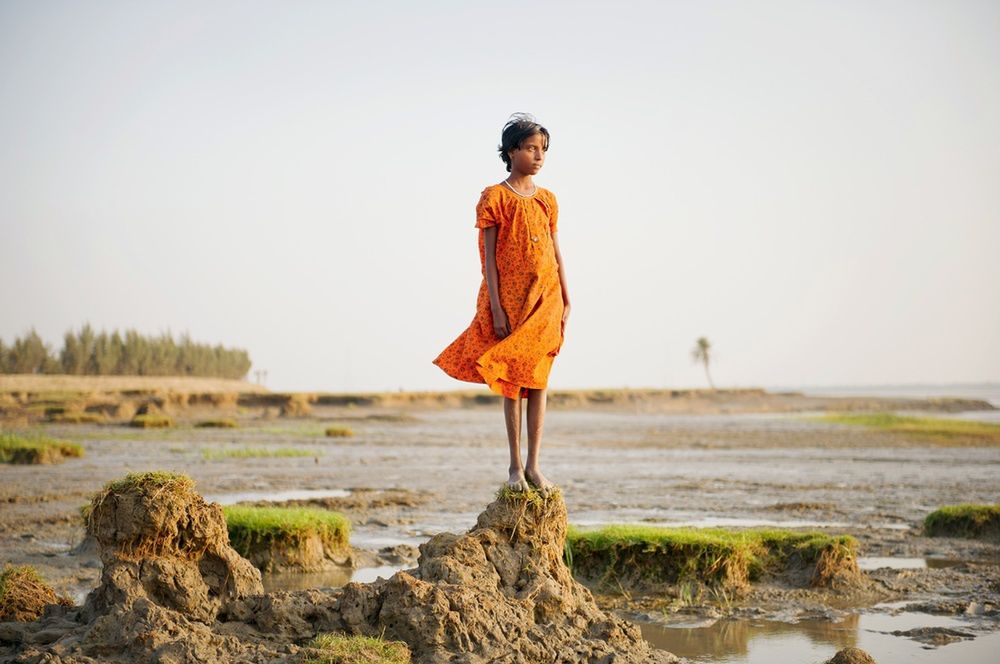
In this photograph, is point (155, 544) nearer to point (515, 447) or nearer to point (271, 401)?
point (515, 447)

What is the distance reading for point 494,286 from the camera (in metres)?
6.93

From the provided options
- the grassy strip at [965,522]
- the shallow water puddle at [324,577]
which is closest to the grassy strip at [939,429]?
the grassy strip at [965,522]

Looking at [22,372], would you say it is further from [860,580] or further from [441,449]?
[860,580]

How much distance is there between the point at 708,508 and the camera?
57.1 feet

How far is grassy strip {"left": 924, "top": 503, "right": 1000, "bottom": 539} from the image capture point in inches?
553

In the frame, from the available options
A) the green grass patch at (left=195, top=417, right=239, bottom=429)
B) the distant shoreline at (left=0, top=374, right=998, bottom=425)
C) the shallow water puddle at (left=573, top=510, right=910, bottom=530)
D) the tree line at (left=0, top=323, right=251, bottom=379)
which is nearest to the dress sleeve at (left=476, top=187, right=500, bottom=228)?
the shallow water puddle at (left=573, top=510, right=910, bottom=530)

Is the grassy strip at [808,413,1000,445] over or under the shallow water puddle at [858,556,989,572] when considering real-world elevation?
over

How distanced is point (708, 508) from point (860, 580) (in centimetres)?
684

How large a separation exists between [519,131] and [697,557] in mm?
5258

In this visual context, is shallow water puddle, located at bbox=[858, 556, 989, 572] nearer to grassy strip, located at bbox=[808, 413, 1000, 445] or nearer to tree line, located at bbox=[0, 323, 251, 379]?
grassy strip, located at bbox=[808, 413, 1000, 445]

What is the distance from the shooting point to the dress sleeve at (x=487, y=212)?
6961 millimetres

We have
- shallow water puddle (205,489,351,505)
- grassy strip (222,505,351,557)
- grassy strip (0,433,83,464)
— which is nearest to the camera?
grassy strip (222,505,351,557)

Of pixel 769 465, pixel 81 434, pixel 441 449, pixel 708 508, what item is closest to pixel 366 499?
pixel 708 508

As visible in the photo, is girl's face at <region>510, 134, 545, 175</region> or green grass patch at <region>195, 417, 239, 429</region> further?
green grass patch at <region>195, 417, 239, 429</region>
